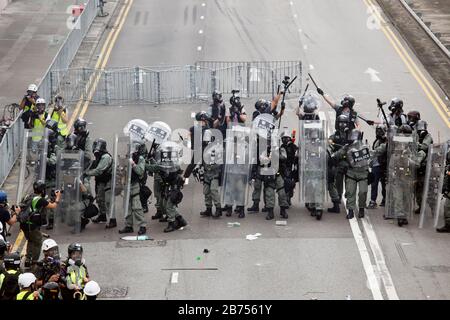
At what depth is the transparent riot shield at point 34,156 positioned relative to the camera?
958 inches

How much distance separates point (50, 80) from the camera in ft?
111

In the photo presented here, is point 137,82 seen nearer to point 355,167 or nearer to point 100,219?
point 100,219

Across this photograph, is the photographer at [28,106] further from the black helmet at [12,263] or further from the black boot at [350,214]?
the black helmet at [12,263]

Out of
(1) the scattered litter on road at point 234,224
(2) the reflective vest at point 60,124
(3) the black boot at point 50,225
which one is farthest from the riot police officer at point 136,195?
(2) the reflective vest at point 60,124

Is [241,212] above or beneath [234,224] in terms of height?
above

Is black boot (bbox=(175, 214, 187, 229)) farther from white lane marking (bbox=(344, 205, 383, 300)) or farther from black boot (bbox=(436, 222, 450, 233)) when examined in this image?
black boot (bbox=(436, 222, 450, 233))

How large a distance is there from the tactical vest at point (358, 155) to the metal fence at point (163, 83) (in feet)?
32.6

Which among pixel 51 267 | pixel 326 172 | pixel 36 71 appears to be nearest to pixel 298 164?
pixel 326 172

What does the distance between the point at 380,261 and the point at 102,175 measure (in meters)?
5.80

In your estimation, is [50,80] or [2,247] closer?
[2,247]

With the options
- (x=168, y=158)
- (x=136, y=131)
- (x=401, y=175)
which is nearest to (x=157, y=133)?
(x=136, y=131)

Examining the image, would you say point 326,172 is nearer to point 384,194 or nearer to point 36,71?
point 384,194

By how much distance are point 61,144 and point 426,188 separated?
7.53 m

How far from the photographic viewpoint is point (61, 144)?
25.1 meters
